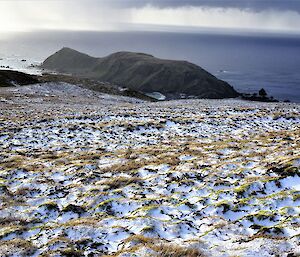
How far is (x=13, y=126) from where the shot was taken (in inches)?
1058

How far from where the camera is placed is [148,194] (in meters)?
13.1

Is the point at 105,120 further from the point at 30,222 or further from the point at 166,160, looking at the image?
the point at 30,222

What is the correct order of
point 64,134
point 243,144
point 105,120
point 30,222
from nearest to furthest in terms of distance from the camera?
point 30,222, point 243,144, point 64,134, point 105,120

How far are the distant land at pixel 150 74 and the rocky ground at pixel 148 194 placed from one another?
11125 cm

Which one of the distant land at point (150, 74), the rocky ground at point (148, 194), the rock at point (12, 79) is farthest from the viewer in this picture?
the distant land at point (150, 74)

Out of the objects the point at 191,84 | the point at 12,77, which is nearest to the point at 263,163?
the point at 12,77

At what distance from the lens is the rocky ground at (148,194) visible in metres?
9.44

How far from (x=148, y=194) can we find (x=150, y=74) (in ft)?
498

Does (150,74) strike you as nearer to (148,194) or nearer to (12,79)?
(12,79)

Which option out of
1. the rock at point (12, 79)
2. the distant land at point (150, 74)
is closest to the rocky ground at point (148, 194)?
the rock at point (12, 79)

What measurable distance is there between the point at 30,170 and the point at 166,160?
22.9 ft

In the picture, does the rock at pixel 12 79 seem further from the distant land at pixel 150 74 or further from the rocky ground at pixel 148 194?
the distant land at pixel 150 74

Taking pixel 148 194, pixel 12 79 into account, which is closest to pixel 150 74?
pixel 12 79

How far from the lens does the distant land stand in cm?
14312
